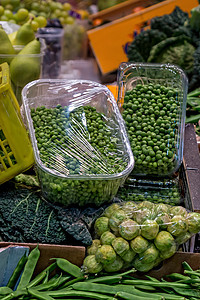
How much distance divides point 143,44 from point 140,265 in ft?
7.17

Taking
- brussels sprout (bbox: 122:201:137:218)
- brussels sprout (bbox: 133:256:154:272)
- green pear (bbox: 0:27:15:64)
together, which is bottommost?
brussels sprout (bbox: 133:256:154:272)

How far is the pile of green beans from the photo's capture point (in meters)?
1.26

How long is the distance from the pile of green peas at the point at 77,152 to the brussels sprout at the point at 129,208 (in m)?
0.08

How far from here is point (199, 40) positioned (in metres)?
2.90

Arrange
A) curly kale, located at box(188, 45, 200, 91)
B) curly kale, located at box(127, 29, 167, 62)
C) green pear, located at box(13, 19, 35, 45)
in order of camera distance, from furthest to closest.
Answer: curly kale, located at box(127, 29, 167, 62) → curly kale, located at box(188, 45, 200, 91) → green pear, located at box(13, 19, 35, 45)

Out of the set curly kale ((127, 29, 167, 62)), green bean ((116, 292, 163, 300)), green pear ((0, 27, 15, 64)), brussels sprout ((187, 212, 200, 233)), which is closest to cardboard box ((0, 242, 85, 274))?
green bean ((116, 292, 163, 300))

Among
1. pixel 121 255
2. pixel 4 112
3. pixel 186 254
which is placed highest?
pixel 4 112

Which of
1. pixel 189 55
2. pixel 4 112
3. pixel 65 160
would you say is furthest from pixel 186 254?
pixel 189 55

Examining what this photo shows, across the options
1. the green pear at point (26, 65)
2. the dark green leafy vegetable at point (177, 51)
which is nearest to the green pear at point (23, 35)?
the green pear at point (26, 65)

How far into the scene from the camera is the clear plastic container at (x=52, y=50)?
2.97 meters

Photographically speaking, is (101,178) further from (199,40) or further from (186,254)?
(199,40)

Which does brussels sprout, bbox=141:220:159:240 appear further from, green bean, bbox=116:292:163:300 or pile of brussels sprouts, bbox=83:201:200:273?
green bean, bbox=116:292:163:300

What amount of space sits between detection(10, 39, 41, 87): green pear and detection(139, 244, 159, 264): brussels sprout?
3.79 feet

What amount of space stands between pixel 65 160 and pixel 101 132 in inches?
9.5
